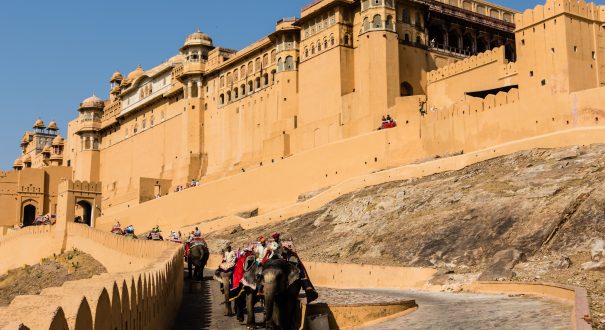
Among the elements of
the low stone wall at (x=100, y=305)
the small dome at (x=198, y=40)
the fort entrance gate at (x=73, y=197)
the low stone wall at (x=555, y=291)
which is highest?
the small dome at (x=198, y=40)

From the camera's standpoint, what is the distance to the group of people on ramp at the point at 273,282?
440 inches

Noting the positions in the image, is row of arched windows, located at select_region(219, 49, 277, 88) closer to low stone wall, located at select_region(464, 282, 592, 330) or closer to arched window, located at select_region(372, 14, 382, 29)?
arched window, located at select_region(372, 14, 382, 29)

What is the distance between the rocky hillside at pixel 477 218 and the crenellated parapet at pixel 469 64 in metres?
9.11

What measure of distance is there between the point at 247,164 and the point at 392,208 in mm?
22719

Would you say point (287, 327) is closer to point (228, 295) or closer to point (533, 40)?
point (228, 295)

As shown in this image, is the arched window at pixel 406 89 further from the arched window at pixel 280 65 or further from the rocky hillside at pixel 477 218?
the rocky hillside at pixel 477 218

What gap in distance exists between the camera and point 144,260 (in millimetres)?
25594

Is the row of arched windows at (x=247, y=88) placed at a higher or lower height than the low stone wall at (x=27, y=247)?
higher

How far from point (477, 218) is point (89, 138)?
5731 cm

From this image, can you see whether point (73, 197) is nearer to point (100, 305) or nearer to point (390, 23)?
point (390, 23)

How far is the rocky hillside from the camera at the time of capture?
64.8ft

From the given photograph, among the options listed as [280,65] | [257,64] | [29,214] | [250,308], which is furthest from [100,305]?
[29,214]

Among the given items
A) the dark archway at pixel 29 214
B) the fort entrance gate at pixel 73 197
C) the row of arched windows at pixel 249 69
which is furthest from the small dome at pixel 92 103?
the fort entrance gate at pixel 73 197

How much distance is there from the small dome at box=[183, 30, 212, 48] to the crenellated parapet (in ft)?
76.2
